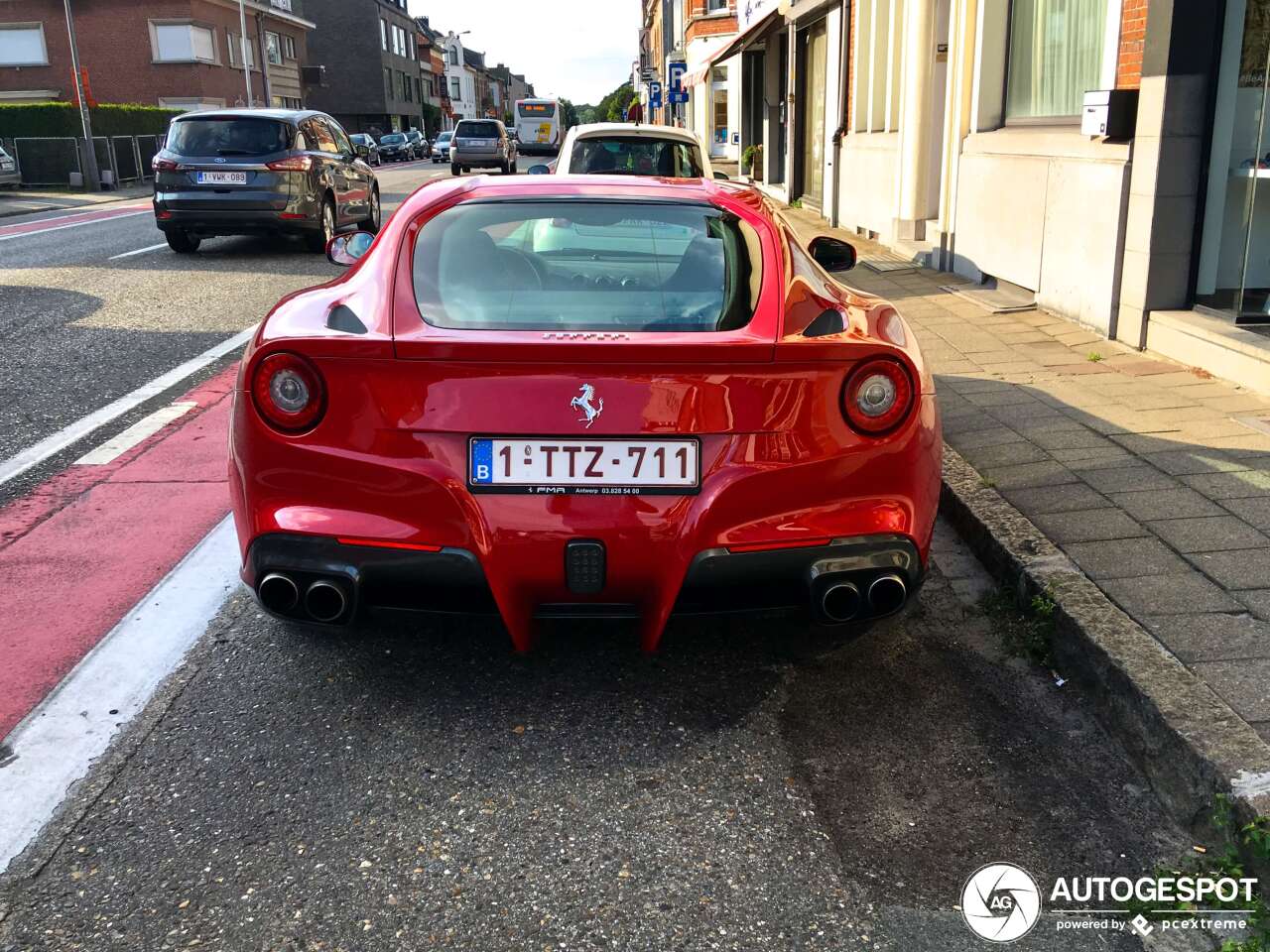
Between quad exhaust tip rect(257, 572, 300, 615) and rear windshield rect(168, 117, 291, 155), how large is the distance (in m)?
11.5

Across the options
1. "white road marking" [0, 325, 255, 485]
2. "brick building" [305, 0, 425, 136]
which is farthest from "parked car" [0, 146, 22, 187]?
"brick building" [305, 0, 425, 136]

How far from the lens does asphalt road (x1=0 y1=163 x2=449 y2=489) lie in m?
7.07

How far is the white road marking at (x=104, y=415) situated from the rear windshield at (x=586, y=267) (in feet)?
9.86

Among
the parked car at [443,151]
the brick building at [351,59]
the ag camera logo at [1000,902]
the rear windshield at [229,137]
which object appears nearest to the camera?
the ag camera logo at [1000,902]

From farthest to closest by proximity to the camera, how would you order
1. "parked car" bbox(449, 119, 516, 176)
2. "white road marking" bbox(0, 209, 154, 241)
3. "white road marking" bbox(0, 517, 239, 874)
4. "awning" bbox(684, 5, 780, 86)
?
"parked car" bbox(449, 119, 516, 176) < "awning" bbox(684, 5, 780, 86) < "white road marking" bbox(0, 209, 154, 241) < "white road marking" bbox(0, 517, 239, 874)

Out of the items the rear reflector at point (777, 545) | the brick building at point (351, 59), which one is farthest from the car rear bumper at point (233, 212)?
the brick building at point (351, 59)

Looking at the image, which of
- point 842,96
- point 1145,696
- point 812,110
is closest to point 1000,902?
point 1145,696

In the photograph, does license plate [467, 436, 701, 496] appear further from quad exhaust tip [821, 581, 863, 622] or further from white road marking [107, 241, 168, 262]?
white road marking [107, 241, 168, 262]

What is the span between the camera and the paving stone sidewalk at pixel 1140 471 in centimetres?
338

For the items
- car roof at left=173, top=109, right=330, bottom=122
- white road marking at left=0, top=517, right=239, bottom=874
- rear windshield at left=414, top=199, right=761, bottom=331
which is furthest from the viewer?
car roof at left=173, top=109, right=330, bottom=122

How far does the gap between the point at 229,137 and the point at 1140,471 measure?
38.3 ft

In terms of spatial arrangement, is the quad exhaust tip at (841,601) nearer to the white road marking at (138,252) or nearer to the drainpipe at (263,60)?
the white road marking at (138,252)

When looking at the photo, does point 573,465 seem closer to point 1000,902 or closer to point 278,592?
point 278,592

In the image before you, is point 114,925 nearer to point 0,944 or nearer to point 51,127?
point 0,944
